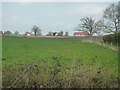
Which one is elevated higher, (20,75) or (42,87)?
(20,75)

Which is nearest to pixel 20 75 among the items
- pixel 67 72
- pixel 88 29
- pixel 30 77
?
pixel 30 77

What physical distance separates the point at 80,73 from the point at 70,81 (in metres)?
0.29

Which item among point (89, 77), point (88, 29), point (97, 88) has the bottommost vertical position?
point (97, 88)

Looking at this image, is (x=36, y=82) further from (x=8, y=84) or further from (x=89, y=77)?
(x=89, y=77)

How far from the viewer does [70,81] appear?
86.6 inches

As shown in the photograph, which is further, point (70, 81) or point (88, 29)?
point (88, 29)

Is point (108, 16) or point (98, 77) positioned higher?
point (108, 16)

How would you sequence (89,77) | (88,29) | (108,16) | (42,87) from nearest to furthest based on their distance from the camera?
(42,87) < (89,77) < (108,16) < (88,29)

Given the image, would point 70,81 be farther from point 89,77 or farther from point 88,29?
point 88,29

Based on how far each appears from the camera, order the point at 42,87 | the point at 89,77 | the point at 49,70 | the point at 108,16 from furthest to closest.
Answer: the point at 108,16 → the point at 49,70 → the point at 89,77 → the point at 42,87

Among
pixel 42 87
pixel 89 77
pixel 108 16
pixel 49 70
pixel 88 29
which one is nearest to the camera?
pixel 42 87

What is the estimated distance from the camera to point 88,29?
1184 inches

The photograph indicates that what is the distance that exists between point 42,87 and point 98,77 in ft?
3.16

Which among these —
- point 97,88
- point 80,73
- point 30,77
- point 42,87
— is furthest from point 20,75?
point 97,88
